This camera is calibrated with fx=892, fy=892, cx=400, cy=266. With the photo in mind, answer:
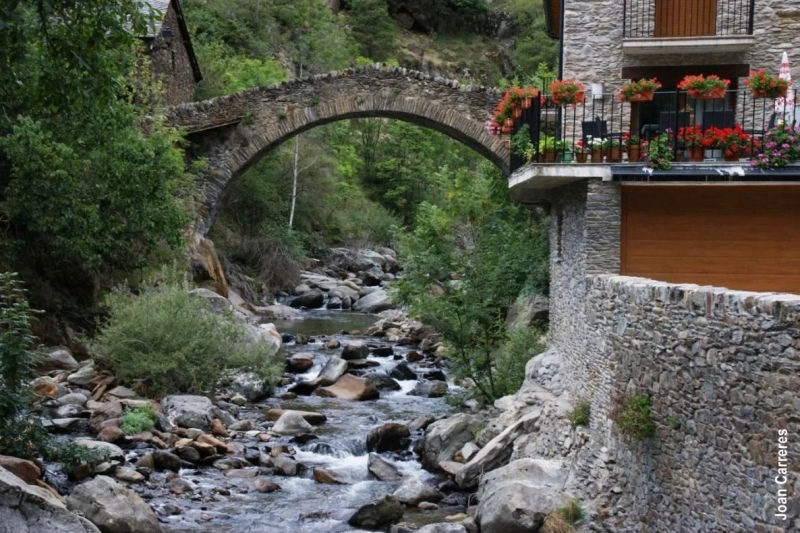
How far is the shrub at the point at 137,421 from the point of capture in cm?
1173

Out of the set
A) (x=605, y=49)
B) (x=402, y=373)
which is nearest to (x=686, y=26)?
(x=605, y=49)

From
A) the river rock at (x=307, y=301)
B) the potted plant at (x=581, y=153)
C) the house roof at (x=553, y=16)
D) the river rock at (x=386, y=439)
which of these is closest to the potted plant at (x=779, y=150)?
the potted plant at (x=581, y=153)

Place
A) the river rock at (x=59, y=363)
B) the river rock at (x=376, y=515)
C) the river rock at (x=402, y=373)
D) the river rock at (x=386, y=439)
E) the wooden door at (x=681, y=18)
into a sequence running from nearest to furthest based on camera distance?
the river rock at (x=376, y=515) < the wooden door at (x=681, y=18) < the river rock at (x=386, y=439) < the river rock at (x=59, y=363) < the river rock at (x=402, y=373)

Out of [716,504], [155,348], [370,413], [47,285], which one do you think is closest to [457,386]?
[370,413]

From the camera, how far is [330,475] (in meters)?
11.2

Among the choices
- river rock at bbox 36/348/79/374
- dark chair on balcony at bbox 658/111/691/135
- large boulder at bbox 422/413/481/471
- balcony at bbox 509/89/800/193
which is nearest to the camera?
balcony at bbox 509/89/800/193

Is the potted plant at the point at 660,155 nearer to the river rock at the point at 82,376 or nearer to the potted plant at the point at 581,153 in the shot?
the potted plant at the point at 581,153

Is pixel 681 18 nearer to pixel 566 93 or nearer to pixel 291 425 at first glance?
pixel 566 93

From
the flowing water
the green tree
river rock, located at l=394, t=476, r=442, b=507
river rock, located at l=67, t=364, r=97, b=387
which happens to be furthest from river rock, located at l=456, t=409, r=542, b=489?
the green tree

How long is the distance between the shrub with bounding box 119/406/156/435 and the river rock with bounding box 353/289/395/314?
14812mm

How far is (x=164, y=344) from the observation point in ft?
46.3

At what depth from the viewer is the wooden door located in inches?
470

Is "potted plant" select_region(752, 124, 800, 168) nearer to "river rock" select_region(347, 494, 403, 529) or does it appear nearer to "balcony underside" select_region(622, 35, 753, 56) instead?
"balcony underside" select_region(622, 35, 753, 56)

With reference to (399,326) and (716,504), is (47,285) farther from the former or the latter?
(716,504)
